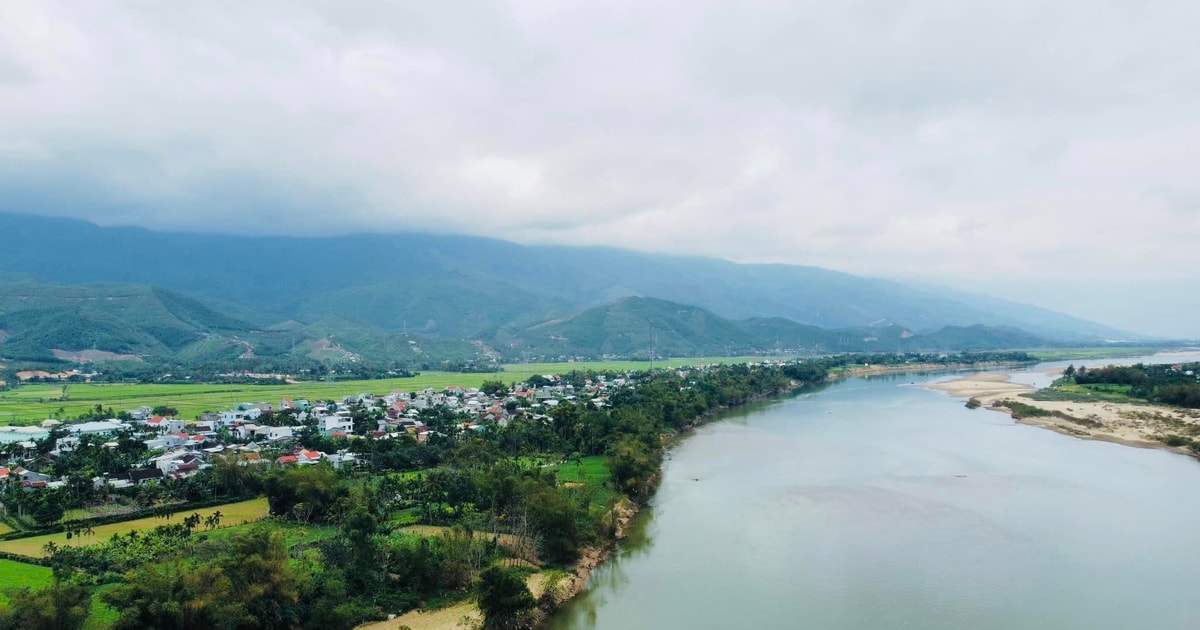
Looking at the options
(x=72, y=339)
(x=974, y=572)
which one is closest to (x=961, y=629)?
(x=974, y=572)

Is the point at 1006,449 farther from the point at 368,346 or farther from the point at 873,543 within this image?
the point at 368,346

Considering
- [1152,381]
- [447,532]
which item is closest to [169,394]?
[447,532]

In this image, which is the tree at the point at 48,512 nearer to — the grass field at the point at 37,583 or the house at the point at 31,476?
the grass field at the point at 37,583

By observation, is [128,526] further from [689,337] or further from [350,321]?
[689,337]

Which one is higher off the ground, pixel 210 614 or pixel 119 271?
pixel 119 271

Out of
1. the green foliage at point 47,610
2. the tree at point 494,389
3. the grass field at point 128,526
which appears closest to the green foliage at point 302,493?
the grass field at point 128,526
